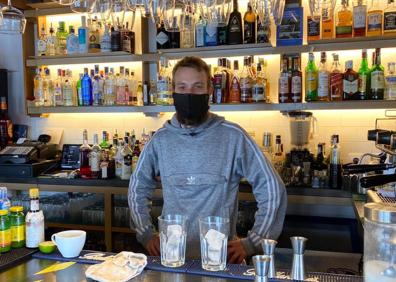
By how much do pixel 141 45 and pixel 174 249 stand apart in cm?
241

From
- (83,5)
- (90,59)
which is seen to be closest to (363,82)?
(83,5)

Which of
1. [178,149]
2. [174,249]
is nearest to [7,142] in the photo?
[178,149]

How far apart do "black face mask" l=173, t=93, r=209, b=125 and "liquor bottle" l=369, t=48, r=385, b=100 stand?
1392 mm

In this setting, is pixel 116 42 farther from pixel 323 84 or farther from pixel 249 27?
pixel 323 84

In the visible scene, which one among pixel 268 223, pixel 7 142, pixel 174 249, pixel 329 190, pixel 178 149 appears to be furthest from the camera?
pixel 7 142

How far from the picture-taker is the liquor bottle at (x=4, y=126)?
12.3 ft

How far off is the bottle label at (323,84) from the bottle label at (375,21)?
0.39 m

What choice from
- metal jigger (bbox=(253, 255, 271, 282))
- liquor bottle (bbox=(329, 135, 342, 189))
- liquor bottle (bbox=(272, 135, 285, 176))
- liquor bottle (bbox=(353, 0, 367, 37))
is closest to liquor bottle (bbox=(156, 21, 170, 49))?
liquor bottle (bbox=(272, 135, 285, 176))

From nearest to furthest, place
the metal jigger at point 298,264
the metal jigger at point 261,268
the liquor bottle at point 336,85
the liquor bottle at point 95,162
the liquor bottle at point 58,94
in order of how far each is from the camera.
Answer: the metal jigger at point 261,268
the metal jigger at point 298,264
the liquor bottle at point 336,85
the liquor bottle at point 95,162
the liquor bottle at point 58,94

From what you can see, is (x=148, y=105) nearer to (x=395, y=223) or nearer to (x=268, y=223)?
(x=268, y=223)

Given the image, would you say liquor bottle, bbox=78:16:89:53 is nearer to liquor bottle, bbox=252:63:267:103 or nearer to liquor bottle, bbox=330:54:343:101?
liquor bottle, bbox=252:63:267:103

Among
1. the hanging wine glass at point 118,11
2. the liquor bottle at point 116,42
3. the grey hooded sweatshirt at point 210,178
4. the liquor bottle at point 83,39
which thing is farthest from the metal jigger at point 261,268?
the liquor bottle at point 83,39

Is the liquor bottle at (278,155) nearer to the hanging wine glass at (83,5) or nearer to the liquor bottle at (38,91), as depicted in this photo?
the hanging wine glass at (83,5)

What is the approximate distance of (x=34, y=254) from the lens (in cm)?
150
